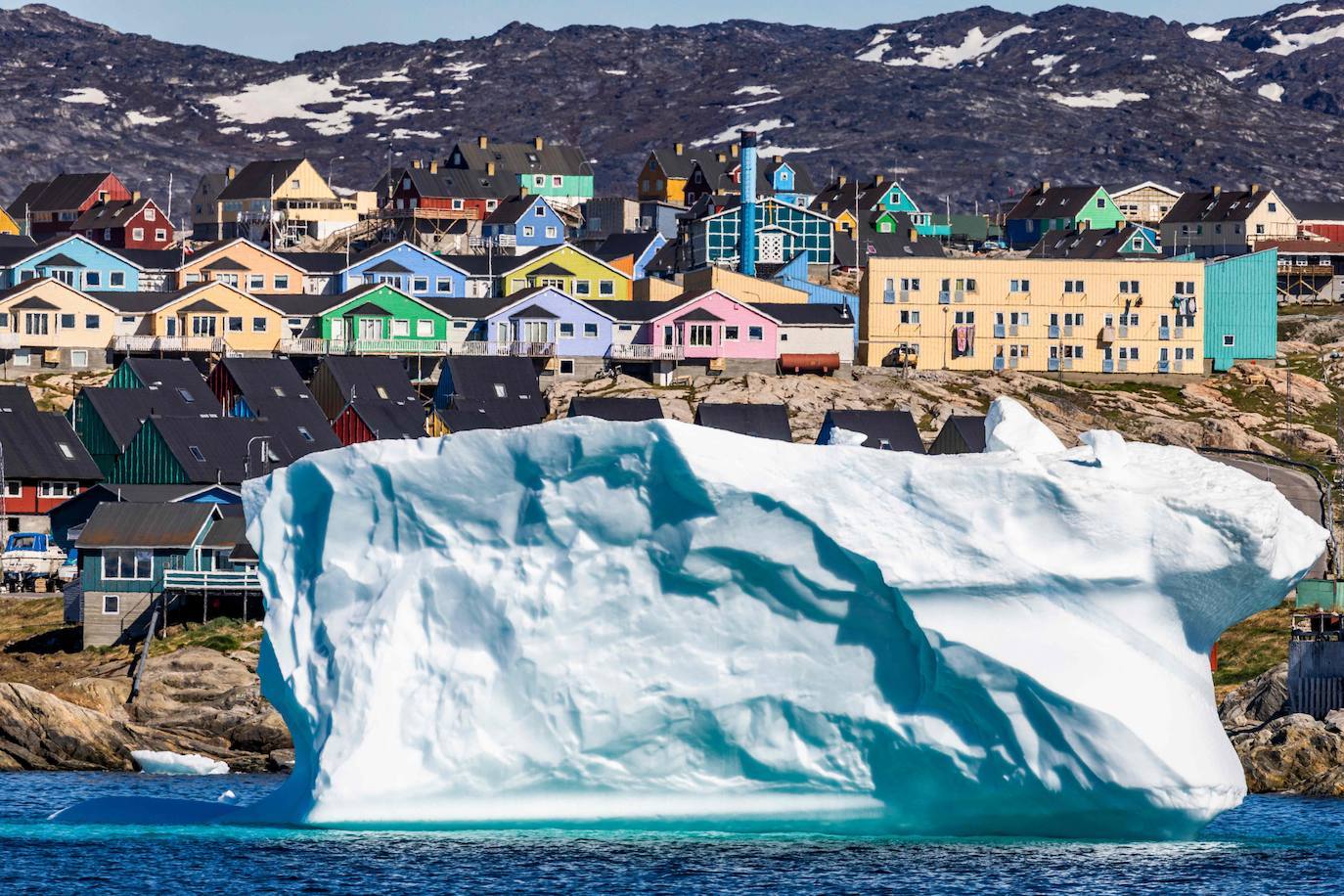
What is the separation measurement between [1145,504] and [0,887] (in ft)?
47.9

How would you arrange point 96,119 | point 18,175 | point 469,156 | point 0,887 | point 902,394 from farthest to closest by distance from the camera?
point 96,119
point 18,175
point 469,156
point 902,394
point 0,887

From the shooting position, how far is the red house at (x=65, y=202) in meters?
124

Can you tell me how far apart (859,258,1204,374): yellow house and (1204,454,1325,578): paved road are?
13.4 metres

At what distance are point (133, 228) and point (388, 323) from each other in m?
33.2

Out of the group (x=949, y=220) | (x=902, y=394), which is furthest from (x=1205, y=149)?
(x=902, y=394)

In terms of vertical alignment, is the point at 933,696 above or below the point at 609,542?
below

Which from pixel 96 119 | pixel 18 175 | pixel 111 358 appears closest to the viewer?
pixel 111 358

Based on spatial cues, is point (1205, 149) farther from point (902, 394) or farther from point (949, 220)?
point (902, 394)

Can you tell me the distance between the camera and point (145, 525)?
5756 centimetres

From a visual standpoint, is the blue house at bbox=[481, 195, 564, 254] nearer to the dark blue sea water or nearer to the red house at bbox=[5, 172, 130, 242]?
the red house at bbox=[5, 172, 130, 242]

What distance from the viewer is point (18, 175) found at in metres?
176

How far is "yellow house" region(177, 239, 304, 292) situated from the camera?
97.1 m

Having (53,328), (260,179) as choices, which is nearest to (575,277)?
(53,328)

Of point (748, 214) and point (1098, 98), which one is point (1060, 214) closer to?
point (748, 214)
